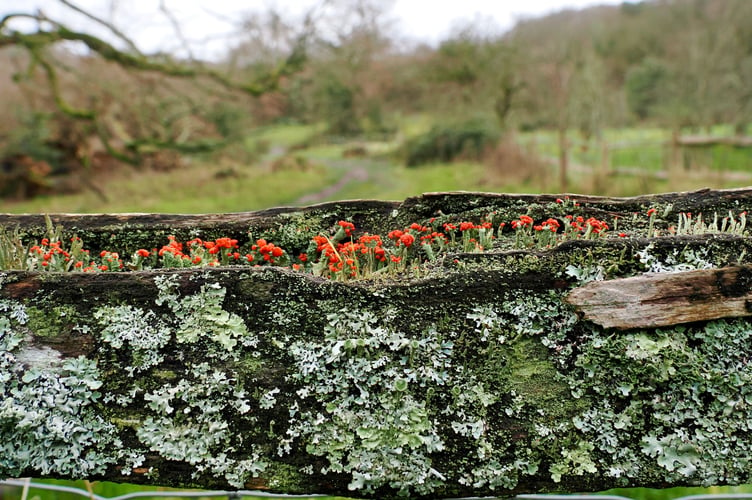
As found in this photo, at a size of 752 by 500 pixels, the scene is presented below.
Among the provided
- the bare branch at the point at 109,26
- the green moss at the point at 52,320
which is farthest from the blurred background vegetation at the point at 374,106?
the green moss at the point at 52,320

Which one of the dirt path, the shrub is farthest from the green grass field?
the shrub

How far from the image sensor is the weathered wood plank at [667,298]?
1429mm

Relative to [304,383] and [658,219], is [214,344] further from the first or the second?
[658,219]

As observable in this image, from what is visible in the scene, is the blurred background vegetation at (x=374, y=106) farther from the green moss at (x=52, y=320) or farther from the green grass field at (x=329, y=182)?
the green moss at (x=52, y=320)

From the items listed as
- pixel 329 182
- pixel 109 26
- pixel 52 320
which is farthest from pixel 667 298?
pixel 329 182

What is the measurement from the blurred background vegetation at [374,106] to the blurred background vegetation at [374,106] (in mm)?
80

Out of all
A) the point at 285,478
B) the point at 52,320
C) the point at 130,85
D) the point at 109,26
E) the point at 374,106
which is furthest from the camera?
the point at 374,106

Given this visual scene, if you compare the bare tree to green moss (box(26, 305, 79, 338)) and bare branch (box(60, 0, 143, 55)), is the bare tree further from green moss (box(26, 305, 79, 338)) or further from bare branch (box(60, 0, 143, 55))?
green moss (box(26, 305, 79, 338))

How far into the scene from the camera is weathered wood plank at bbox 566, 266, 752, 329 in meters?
1.43

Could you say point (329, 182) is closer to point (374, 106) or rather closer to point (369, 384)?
point (374, 106)

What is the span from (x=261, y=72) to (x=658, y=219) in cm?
1332

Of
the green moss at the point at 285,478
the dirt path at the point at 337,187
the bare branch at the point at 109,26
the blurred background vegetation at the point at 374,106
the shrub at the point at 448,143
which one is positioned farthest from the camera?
the shrub at the point at 448,143

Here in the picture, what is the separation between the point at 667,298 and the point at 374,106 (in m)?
25.1

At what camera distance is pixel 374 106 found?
2525 centimetres
